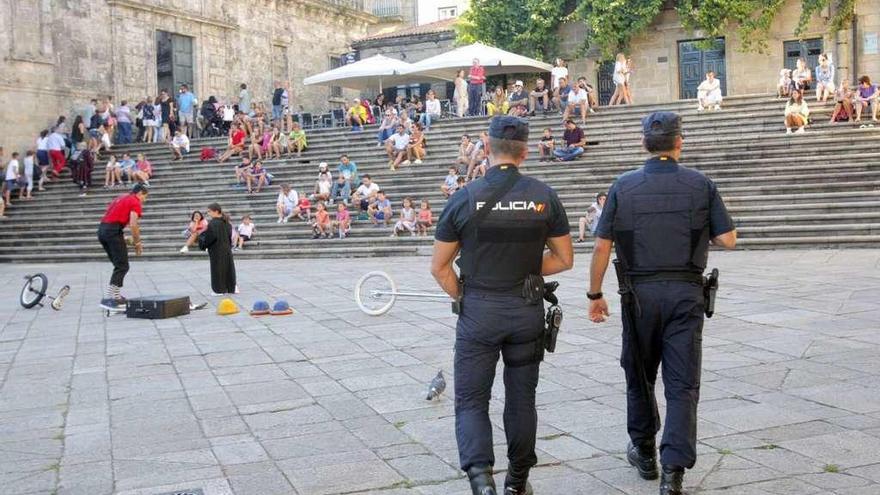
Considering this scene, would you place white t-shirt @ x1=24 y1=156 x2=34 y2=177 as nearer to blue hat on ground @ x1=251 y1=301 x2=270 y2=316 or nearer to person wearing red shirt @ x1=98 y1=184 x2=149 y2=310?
person wearing red shirt @ x1=98 y1=184 x2=149 y2=310

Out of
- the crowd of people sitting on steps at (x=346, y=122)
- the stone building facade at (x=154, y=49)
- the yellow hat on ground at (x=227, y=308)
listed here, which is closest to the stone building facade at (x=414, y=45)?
the stone building facade at (x=154, y=49)

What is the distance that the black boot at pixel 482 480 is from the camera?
14.0ft

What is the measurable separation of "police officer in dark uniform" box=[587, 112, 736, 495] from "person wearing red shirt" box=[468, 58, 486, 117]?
21.7 metres

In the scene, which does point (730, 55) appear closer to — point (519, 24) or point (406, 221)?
point (519, 24)

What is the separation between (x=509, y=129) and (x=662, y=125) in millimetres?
813

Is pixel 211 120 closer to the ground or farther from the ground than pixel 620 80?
closer to the ground

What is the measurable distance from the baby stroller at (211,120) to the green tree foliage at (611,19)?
28.3 feet

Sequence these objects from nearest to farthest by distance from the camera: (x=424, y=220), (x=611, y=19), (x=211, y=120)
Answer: (x=424, y=220) < (x=611, y=19) < (x=211, y=120)

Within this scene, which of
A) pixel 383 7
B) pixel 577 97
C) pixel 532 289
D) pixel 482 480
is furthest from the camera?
pixel 383 7

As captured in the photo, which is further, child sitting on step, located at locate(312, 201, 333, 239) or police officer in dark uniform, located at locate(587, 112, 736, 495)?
child sitting on step, located at locate(312, 201, 333, 239)

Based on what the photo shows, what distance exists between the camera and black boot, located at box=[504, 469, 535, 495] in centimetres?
446

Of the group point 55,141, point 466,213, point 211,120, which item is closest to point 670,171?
point 466,213

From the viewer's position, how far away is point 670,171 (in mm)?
4695

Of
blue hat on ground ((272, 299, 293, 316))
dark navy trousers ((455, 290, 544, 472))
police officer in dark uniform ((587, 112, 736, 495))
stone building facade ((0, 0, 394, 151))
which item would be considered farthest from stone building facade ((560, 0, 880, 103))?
dark navy trousers ((455, 290, 544, 472))
